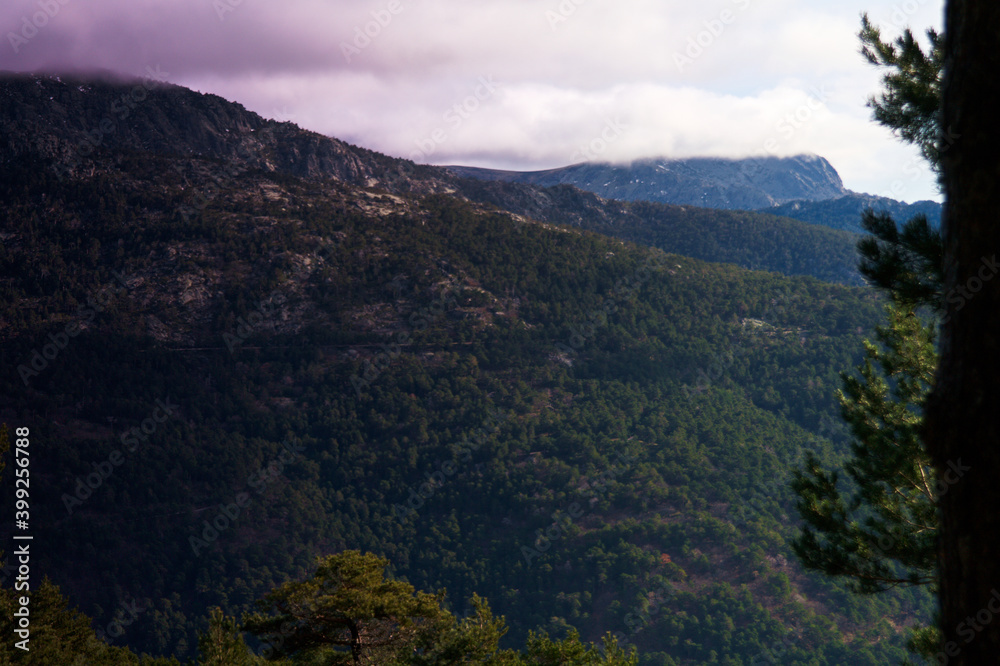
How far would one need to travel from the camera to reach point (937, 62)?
9266 millimetres

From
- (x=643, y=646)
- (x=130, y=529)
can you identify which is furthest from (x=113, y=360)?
(x=643, y=646)

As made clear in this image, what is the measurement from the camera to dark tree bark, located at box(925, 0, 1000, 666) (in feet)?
12.0

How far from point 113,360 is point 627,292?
108596 mm

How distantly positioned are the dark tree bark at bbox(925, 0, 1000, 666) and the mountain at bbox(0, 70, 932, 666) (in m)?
104

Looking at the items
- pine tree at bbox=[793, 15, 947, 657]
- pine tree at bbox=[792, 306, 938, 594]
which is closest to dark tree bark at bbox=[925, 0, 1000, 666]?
pine tree at bbox=[793, 15, 947, 657]

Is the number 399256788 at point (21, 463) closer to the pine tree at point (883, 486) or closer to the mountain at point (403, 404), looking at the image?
the pine tree at point (883, 486)

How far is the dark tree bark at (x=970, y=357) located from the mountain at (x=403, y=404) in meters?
104

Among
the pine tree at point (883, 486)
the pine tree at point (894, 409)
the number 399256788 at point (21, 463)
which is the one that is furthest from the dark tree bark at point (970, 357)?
the number 399256788 at point (21, 463)

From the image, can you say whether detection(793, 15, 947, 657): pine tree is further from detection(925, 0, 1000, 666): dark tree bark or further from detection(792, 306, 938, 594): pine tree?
detection(925, 0, 1000, 666): dark tree bark

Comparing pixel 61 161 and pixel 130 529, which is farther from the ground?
pixel 61 161

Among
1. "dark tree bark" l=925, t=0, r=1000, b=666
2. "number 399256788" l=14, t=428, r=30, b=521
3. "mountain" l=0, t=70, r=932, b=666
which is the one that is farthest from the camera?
"mountain" l=0, t=70, r=932, b=666

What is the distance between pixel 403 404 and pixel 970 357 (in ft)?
467

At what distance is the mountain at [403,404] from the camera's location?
105938mm

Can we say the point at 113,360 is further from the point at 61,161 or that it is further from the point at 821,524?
the point at 821,524
